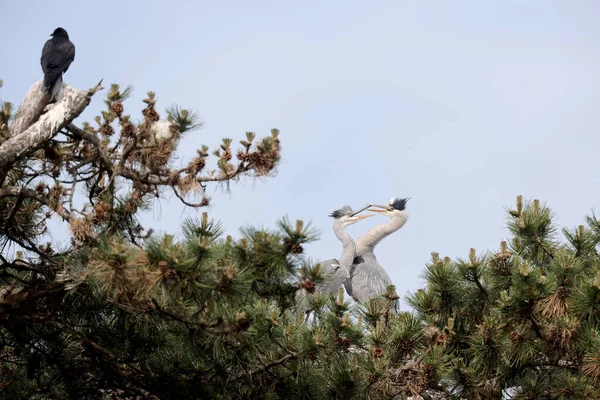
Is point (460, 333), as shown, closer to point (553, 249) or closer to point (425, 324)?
point (425, 324)

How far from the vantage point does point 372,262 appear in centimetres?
1259

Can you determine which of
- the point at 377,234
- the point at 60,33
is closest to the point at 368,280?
the point at 377,234

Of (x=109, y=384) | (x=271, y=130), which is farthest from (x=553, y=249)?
(x=109, y=384)

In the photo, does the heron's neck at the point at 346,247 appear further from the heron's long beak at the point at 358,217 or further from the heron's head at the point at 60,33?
the heron's head at the point at 60,33

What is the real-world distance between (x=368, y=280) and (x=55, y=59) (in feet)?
21.8

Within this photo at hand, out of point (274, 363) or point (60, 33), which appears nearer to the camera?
point (274, 363)

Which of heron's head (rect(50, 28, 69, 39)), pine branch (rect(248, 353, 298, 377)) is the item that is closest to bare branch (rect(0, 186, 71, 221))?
heron's head (rect(50, 28, 69, 39))

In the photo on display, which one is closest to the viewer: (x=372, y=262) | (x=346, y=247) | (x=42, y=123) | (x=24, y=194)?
(x=42, y=123)

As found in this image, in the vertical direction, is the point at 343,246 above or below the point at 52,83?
above

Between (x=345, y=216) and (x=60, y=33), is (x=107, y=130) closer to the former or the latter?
(x=60, y=33)

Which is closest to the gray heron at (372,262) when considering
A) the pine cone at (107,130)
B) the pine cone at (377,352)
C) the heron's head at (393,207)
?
the heron's head at (393,207)

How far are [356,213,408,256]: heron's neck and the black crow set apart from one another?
722 centimetres

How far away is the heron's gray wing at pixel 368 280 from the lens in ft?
38.2

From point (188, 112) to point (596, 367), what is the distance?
3.25 meters
